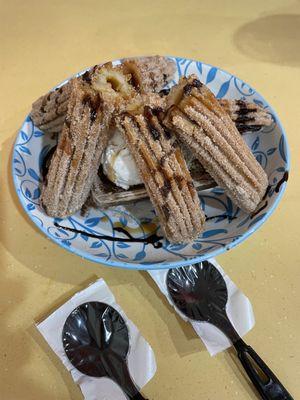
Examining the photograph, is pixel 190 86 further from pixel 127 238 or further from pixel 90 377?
pixel 90 377

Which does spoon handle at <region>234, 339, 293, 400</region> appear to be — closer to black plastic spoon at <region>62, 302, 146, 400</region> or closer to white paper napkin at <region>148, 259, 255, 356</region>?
white paper napkin at <region>148, 259, 255, 356</region>

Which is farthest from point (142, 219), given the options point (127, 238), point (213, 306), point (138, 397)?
point (138, 397)

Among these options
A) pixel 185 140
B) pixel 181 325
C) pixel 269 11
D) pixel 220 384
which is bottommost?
pixel 220 384

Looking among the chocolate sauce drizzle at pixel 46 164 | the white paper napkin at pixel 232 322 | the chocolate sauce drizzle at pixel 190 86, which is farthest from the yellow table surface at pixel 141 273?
the chocolate sauce drizzle at pixel 190 86

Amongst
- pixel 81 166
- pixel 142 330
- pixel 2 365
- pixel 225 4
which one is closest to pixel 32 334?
pixel 2 365

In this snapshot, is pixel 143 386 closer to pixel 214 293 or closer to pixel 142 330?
pixel 142 330

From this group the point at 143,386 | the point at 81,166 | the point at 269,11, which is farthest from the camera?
the point at 269,11
